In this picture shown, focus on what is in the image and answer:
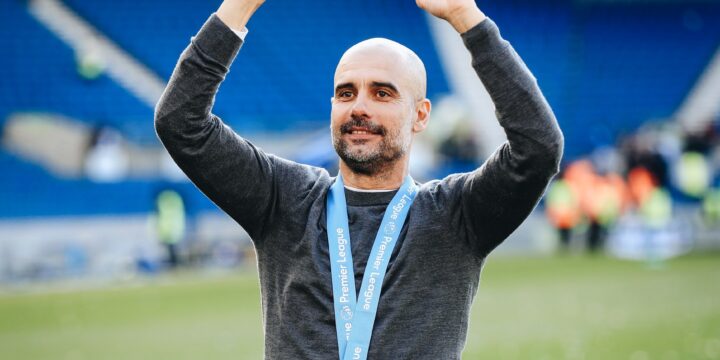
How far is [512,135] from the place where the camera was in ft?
10.0

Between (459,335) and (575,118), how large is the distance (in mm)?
23225

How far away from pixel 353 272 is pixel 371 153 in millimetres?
352

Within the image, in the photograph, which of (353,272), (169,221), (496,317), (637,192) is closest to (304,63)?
(169,221)

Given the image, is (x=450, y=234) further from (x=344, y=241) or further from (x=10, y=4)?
(x=10, y=4)

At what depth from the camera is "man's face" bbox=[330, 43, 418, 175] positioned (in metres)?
3.20

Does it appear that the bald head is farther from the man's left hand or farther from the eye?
the man's left hand

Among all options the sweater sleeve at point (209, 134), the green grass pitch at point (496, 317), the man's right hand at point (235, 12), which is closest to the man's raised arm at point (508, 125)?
the man's right hand at point (235, 12)

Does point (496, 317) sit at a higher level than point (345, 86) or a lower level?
higher

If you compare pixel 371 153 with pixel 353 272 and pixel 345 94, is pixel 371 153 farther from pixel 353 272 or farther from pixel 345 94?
pixel 353 272

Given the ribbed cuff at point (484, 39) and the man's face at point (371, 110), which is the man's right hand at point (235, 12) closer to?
the man's face at point (371, 110)

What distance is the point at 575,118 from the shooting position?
25.8m

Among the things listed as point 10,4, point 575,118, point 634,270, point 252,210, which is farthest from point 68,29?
point 252,210

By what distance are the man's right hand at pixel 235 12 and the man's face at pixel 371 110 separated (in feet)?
1.06

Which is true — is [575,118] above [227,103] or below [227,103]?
above
